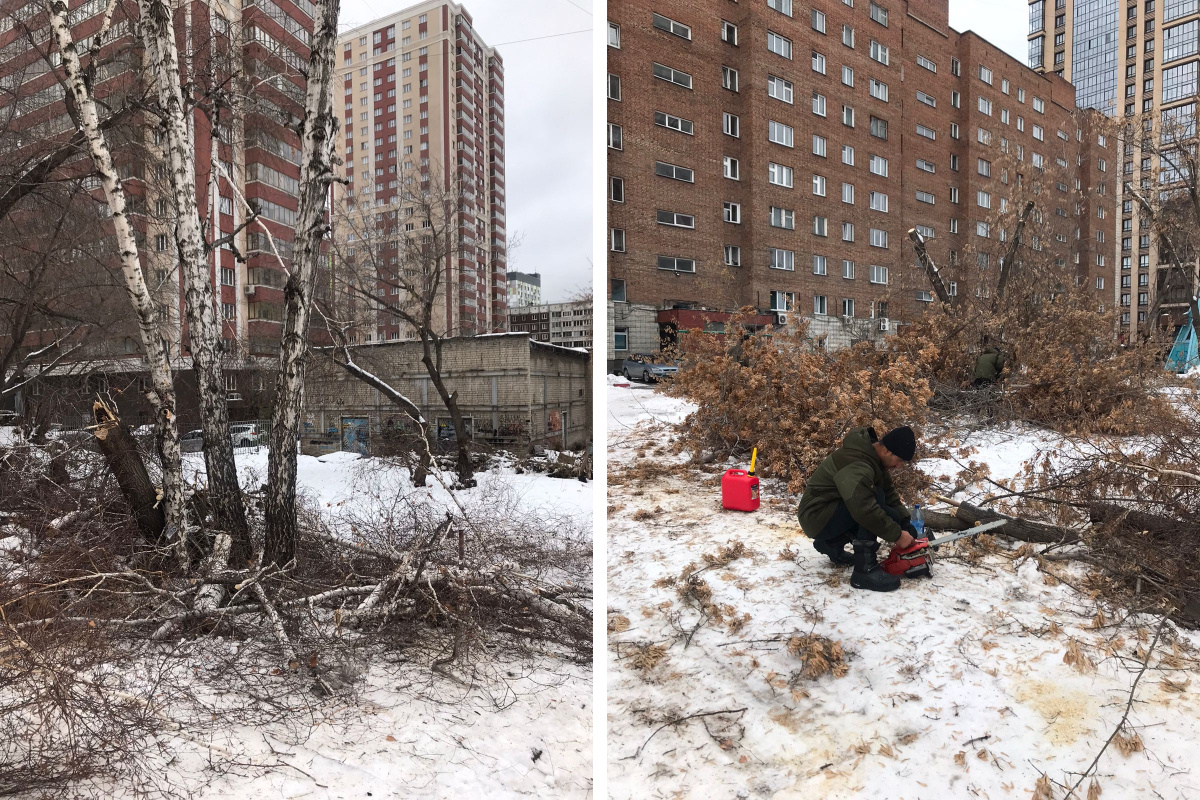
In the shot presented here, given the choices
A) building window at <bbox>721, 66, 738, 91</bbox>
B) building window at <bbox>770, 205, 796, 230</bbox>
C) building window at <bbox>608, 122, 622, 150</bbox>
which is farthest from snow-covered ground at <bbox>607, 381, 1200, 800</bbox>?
building window at <bbox>721, 66, 738, 91</bbox>

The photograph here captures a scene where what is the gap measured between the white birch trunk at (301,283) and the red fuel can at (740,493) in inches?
89.9

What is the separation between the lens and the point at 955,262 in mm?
7508

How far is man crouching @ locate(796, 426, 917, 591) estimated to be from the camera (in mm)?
2189

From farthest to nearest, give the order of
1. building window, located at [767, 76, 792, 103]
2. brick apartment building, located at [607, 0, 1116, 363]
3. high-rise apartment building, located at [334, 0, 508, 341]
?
building window, located at [767, 76, 792, 103] < brick apartment building, located at [607, 0, 1116, 363] < high-rise apartment building, located at [334, 0, 508, 341]

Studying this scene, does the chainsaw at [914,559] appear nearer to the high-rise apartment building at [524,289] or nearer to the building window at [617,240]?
the high-rise apartment building at [524,289]

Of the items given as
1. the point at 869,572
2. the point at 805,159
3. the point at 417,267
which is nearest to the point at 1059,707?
the point at 869,572

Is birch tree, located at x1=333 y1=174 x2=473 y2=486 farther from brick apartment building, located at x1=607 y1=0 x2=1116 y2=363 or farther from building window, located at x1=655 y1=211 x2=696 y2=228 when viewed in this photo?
building window, located at x1=655 y1=211 x2=696 y2=228

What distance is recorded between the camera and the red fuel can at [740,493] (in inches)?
133

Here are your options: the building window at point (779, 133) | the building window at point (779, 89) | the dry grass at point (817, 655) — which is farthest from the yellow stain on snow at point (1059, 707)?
the building window at point (779, 89)

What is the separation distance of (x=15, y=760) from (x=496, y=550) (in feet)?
6.00

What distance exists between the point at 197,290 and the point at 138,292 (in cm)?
25

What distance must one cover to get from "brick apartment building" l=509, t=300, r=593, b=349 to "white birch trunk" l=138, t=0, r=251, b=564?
166 cm

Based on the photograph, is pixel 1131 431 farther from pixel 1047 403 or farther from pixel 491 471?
pixel 491 471

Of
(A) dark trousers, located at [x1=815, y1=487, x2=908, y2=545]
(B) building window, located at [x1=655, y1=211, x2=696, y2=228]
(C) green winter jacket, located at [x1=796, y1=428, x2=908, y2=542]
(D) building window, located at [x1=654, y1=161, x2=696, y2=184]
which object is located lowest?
(A) dark trousers, located at [x1=815, y1=487, x2=908, y2=545]
